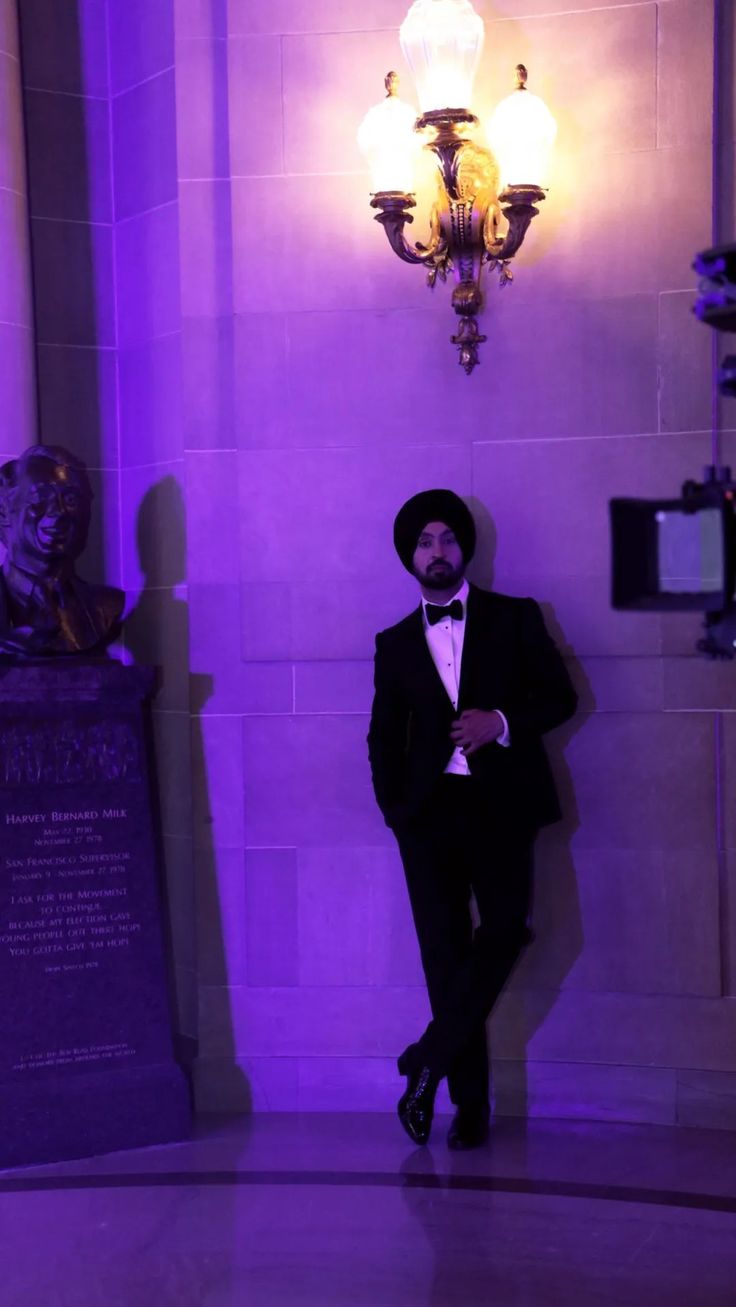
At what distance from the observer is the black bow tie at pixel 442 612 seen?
13.9 feet

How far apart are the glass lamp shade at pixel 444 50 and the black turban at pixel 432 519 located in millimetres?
1093

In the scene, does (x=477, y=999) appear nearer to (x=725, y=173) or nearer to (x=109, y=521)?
(x=109, y=521)

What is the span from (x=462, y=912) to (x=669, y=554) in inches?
90.4

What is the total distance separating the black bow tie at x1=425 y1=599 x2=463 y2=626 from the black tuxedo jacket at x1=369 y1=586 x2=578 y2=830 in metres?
0.03

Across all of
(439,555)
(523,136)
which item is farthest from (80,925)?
(523,136)

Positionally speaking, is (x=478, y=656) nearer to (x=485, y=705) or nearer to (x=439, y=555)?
(x=485, y=705)

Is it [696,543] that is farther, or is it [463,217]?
[463,217]

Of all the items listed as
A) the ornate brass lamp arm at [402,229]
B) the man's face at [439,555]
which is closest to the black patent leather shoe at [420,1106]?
the man's face at [439,555]

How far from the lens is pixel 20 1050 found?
13.8 feet

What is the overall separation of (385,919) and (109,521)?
64.3 inches

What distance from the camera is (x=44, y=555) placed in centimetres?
427

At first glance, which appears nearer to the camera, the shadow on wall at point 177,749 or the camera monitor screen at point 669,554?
the camera monitor screen at point 669,554

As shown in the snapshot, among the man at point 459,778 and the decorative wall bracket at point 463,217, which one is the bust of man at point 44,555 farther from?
the decorative wall bracket at point 463,217

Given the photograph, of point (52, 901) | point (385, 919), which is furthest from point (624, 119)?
point (52, 901)
